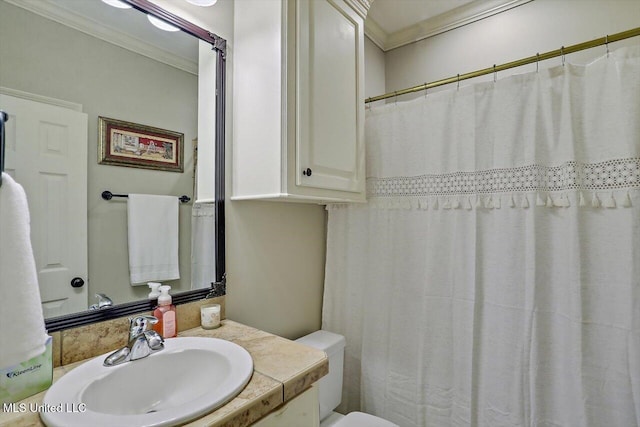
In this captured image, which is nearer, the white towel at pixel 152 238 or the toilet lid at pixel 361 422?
the white towel at pixel 152 238

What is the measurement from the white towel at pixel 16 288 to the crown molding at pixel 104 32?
60 centimetres

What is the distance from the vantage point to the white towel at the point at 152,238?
3.46 ft

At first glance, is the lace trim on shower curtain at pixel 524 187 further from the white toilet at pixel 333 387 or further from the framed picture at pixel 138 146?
the framed picture at pixel 138 146

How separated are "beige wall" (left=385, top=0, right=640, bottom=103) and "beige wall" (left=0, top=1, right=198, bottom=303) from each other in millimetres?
1696

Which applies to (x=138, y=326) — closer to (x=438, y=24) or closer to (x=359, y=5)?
(x=359, y=5)

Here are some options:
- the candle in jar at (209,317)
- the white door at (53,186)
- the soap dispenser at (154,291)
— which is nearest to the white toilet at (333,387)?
the candle in jar at (209,317)

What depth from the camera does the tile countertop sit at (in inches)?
26.0

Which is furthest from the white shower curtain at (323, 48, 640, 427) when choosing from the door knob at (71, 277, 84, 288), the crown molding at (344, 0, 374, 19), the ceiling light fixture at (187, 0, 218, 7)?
the door knob at (71, 277, 84, 288)

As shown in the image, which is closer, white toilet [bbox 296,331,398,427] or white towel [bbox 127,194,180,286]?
white towel [bbox 127,194,180,286]

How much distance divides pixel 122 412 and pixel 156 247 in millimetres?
504

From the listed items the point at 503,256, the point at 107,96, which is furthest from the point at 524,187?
the point at 107,96

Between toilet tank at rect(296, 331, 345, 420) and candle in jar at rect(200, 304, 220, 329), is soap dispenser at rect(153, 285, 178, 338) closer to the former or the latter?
candle in jar at rect(200, 304, 220, 329)

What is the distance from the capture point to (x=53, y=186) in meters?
0.89

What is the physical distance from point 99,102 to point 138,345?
2.48 feet
